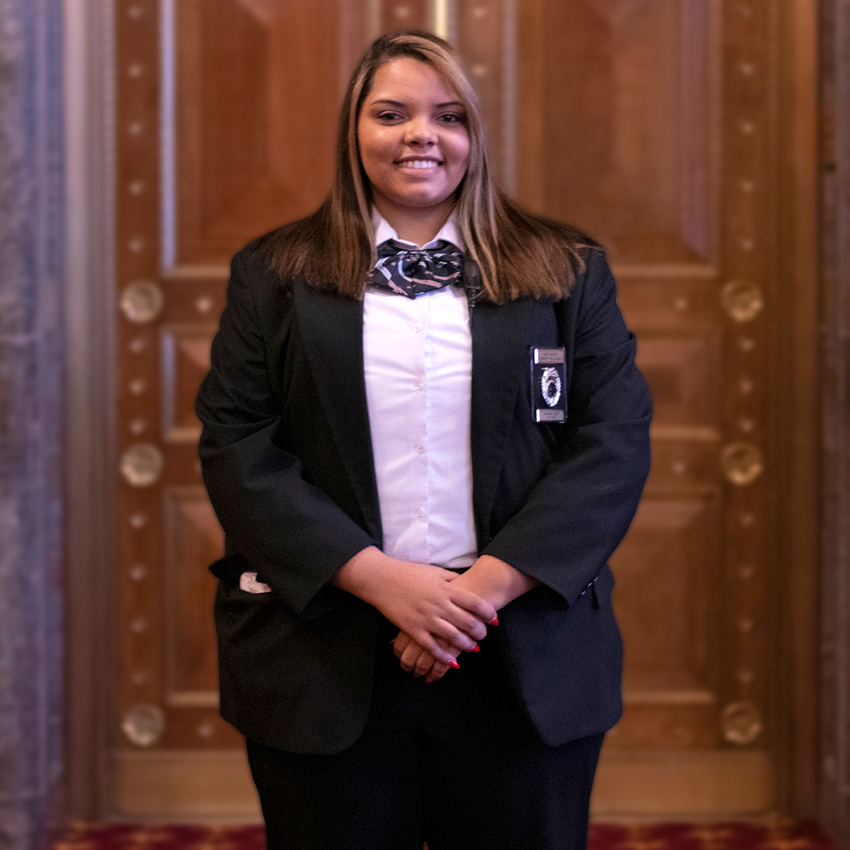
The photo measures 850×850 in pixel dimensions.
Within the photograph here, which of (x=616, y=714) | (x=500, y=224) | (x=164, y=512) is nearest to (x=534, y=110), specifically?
(x=500, y=224)

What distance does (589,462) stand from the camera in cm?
117

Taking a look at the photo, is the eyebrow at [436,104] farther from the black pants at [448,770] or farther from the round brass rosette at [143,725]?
the round brass rosette at [143,725]

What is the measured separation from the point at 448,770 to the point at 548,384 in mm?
457

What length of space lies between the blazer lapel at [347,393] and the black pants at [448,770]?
7.1 inches

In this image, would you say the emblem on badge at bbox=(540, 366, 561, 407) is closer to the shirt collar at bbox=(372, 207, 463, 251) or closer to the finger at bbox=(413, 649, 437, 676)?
the shirt collar at bbox=(372, 207, 463, 251)

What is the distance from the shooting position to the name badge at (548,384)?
3.92 ft

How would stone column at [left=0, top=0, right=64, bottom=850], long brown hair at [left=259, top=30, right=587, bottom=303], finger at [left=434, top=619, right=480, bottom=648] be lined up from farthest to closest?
stone column at [left=0, top=0, right=64, bottom=850], long brown hair at [left=259, top=30, right=587, bottom=303], finger at [left=434, top=619, right=480, bottom=648]

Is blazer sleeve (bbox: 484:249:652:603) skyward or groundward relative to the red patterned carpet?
skyward

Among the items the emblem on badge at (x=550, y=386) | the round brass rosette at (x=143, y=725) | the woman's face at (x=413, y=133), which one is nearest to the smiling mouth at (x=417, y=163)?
the woman's face at (x=413, y=133)

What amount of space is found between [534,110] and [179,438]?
3.37 ft

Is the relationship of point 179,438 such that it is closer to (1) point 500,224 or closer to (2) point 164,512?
(2) point 164,512

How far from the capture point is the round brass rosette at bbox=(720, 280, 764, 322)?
2.22m

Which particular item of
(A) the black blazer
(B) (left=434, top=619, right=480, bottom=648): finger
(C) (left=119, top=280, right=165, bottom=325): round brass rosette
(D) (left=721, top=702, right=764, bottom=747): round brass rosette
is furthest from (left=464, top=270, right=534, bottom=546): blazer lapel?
(D) (left=721, top=702, right=764, bottom=747): round brass rosette

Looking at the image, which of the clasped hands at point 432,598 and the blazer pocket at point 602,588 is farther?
the blazer pocket at point 602,588
